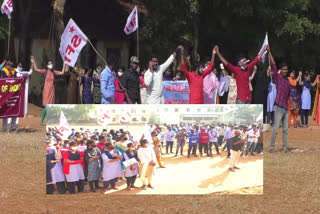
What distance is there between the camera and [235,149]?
816cm

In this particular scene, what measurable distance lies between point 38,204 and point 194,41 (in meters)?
19.7

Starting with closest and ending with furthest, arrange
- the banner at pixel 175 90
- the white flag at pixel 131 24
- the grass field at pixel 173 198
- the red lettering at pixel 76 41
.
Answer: the grass field at pixel 173 198
the red lettering at pixel 76 41
the banner at pixel 175 90
the white flag at pixel 131 24

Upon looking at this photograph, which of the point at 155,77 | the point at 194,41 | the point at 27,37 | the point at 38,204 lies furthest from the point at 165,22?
the point at 38,204

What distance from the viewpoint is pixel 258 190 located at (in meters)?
8.18

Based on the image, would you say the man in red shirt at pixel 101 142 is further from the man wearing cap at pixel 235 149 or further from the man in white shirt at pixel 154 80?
the man in white shirt at pixel 154 80

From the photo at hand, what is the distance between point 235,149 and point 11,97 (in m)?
11.2

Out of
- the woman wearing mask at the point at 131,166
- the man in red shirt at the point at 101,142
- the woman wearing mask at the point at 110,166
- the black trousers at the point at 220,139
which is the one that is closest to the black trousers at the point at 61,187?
the woman wearing mask at the point at 110,166

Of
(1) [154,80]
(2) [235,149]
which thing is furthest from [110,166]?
(1) [154,80]

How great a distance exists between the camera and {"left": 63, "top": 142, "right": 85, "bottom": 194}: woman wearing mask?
791 centimetres

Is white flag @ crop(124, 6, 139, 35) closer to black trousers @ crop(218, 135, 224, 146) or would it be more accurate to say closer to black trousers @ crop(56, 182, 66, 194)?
black trousers @ crop(218, 135, 224, 146)

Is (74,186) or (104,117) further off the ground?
(104,117)

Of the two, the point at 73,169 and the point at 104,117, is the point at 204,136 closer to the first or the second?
the point at 104,117

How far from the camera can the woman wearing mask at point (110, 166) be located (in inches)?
313

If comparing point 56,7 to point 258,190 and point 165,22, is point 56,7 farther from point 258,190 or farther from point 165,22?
point 258,190
